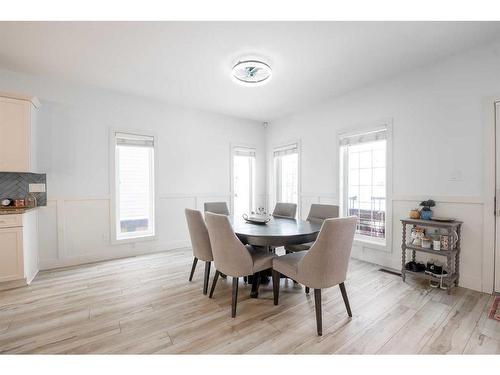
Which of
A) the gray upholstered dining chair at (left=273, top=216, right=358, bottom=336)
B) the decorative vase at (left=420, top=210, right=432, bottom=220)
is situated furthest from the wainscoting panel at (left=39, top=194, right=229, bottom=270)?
the decorative vase at (left=420, top=210, right=432, bottom=220)

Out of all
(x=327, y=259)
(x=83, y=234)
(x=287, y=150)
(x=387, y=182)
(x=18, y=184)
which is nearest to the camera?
(x=327, y=259)

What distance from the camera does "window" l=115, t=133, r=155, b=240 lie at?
145 inches

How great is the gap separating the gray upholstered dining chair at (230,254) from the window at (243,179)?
9.28 ft

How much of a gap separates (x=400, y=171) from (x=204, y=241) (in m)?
2.67

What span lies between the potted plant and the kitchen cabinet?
4561 millimetres

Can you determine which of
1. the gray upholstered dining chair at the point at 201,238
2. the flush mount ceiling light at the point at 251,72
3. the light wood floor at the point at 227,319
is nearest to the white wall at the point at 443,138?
the light wood floor at the point at 227,319

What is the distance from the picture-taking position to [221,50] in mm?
2430

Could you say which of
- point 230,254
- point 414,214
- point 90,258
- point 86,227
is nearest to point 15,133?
point 86,227

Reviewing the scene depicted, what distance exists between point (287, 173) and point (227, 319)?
3519 millimetres

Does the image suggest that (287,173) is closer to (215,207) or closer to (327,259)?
(215,207)

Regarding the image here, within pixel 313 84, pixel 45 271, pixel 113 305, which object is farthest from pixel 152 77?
pixel 45 271

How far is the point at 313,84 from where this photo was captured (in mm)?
3279
